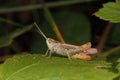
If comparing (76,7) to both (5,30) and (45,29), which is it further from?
(5,30)

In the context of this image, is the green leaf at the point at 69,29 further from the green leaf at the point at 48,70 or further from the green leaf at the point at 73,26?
the green leaf at the point at 48,70

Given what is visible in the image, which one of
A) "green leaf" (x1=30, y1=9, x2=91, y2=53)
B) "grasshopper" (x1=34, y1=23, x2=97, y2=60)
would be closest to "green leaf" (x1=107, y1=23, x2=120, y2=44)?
"green leaf" (x1=30, y1=9, x2=91, y2=53)

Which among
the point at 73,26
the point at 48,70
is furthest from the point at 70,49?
the point at 73,26

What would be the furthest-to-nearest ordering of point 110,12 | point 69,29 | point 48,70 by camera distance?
point 69,29 < point 110,12 < point 48,70

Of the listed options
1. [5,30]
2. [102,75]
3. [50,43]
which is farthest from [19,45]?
[102,75]

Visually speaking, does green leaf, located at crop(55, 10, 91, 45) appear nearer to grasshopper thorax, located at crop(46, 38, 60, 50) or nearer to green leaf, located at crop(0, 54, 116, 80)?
grasshopper thorax, located at crop(46, 38, 60, 50)

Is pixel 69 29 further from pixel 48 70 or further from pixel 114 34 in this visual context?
pixel 48 70

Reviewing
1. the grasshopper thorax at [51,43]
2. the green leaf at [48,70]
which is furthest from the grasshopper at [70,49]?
the green leaf at [48,70]
